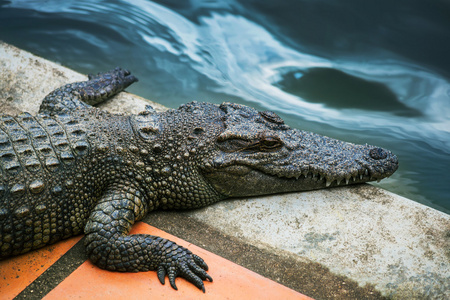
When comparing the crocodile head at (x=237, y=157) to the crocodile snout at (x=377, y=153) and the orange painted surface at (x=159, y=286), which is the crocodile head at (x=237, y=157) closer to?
the crocodile snout at (x=377, y=153)

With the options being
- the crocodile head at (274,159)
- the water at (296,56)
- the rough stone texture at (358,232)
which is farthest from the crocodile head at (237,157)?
the water at (296,56)

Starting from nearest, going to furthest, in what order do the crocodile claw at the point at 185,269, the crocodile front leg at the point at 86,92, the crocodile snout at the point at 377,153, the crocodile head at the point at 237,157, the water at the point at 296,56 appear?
1. the crocodile claw at the point at 185,269
2. the crocodile head at the point at 237,157
3. the crocodile snout at the point at 377,153
4. the crocodile front leg at the point at 86,92
5. the water at the point at 296,56

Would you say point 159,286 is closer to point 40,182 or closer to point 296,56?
point 40,182

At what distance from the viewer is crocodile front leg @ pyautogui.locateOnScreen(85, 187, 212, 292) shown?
2.65 meters

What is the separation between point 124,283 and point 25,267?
2.34 ft

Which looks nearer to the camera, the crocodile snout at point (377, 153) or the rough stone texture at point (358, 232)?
the rough stone texture at point (358, 232)

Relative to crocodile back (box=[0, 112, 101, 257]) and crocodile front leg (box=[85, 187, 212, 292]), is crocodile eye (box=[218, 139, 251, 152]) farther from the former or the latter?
crocodile back (box=[0, 112, 101, 257])

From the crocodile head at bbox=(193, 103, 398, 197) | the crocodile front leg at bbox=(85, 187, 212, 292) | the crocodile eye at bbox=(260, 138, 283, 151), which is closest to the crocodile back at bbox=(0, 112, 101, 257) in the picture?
the crocodile front leg at bbox=(85, 187, 212, 292)

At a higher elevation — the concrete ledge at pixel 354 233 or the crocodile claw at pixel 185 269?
the concrete ledge at pixel 354 233

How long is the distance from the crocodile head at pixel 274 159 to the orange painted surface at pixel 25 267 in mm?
1237

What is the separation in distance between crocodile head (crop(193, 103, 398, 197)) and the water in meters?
1.61

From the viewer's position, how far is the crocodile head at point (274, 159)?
10.2 ft

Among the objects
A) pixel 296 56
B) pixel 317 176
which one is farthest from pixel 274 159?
pixel 296 56

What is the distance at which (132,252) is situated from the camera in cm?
267
